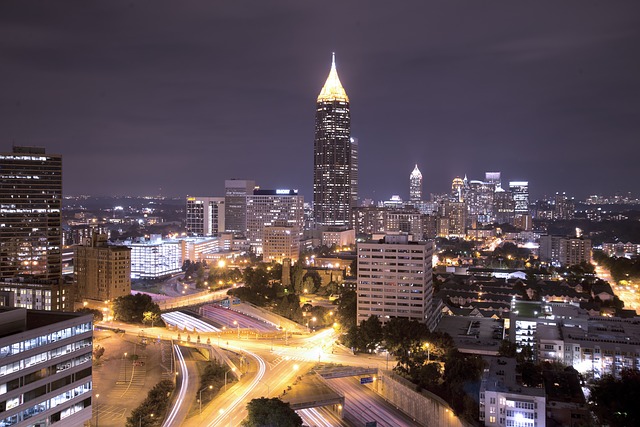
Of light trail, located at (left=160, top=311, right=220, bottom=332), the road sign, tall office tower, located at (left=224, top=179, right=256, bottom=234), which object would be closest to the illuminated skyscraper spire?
tall office tower, located at (left=224, top=179, right=256, bottom=234)

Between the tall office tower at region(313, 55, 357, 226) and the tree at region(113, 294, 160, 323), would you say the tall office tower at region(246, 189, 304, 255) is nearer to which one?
the tall office tower at region(313, 55, 357, 226)

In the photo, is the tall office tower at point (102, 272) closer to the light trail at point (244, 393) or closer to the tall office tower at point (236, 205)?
the light trail at point (244, 393)

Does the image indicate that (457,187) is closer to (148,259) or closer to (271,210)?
(271,210)

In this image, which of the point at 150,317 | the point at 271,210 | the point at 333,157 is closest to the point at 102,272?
the point at 150,317

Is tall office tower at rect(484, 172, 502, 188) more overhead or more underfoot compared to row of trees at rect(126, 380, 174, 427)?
more overhead

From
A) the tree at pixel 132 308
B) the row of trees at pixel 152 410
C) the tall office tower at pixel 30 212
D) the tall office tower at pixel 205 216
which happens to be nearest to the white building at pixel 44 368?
the row of trees at pixel 152 410

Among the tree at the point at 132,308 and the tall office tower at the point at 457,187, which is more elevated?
the tall office tower at the point at 457,187
